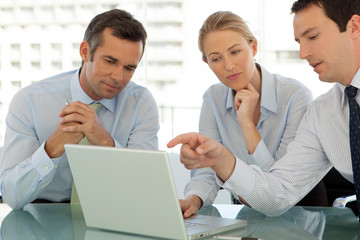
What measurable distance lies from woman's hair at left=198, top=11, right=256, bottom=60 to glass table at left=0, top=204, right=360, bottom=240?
0.87m

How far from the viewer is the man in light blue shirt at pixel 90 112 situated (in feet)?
6.69

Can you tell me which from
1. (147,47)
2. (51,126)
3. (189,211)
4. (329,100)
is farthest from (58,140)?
(147,47)

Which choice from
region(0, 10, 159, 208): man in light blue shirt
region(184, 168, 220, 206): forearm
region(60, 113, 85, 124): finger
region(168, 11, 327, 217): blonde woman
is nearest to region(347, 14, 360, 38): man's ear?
region(168, 11, 327, 217): blonde woman

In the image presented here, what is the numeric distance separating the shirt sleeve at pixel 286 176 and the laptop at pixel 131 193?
0.73 feet

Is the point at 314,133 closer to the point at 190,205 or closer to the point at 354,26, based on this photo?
the point at 354,26

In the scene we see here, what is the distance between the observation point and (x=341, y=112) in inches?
76.4

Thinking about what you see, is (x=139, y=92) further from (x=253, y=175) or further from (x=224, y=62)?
(x=253, y=175)

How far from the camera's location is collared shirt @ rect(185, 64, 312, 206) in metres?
2.29

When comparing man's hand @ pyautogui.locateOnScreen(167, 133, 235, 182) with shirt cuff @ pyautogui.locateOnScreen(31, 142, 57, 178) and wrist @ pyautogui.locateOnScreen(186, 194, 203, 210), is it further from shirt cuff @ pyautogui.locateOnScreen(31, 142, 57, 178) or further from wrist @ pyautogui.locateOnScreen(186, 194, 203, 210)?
shirt cuff @ pyautogui.locateOnScreen(31, 142, 57, 178)

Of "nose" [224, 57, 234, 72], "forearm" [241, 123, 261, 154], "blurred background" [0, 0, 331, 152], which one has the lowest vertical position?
"blurred background" [0, 0, 331, 152]

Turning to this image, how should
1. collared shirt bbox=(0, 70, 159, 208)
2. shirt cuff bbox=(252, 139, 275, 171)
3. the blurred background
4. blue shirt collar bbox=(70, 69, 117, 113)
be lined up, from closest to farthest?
collared shirt bbox=(0, 70, 159, 208), shirt cuff bbox=(252, 139, 275, 171), blue shirt collar bbox=(70, 69, 117, 113), the blurred background

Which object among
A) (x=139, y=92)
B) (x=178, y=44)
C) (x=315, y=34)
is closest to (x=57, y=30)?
(x=178, y=44)

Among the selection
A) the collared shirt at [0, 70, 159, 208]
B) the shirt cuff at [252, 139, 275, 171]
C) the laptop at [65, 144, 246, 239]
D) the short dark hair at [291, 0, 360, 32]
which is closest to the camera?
the laptop at [65, 144, 246, 239]

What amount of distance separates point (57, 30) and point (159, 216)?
21.3 feet
